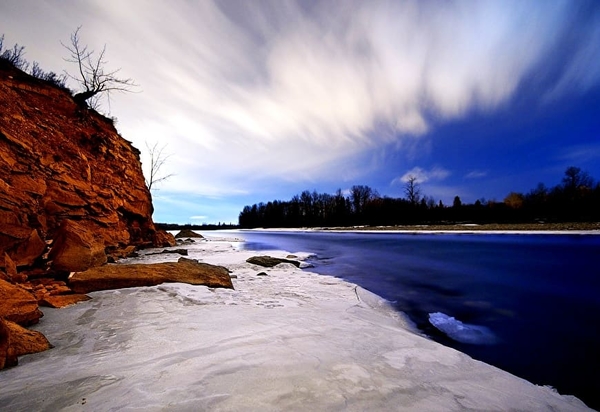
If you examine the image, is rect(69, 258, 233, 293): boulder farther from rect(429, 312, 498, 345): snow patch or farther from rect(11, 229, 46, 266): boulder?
rect(429, 312, 498, 345): snow patch

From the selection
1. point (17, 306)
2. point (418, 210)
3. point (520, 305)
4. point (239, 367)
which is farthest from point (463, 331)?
point (418, 210)

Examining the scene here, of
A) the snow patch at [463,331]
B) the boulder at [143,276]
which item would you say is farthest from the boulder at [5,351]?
the snow patch at [463,331]

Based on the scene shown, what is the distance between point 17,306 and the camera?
10.4 feet

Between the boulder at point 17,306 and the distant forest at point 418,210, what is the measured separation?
53204 mm

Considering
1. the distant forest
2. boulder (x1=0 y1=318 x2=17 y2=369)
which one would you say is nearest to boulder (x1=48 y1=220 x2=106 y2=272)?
boulder (x1=0 y1=318 x2=17 y2=369)

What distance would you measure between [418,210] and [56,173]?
231ft

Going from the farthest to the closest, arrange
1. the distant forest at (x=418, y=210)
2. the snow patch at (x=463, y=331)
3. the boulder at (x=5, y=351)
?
the distant forest at (x=418, y=210) → the snow patch at (x=463, y=331) → the boulder at (x=5, y=351)

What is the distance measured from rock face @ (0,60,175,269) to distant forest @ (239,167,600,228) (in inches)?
2111

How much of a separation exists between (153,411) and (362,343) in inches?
98.3

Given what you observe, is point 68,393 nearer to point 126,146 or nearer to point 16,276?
point 16,276

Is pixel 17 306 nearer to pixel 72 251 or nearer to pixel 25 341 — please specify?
pixel 25 341

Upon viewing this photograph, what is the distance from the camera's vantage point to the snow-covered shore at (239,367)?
192 cm

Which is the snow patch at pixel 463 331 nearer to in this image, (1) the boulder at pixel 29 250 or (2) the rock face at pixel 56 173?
(2) the rock face at pixel 56 173

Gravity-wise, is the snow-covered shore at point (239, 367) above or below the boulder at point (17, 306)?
below
